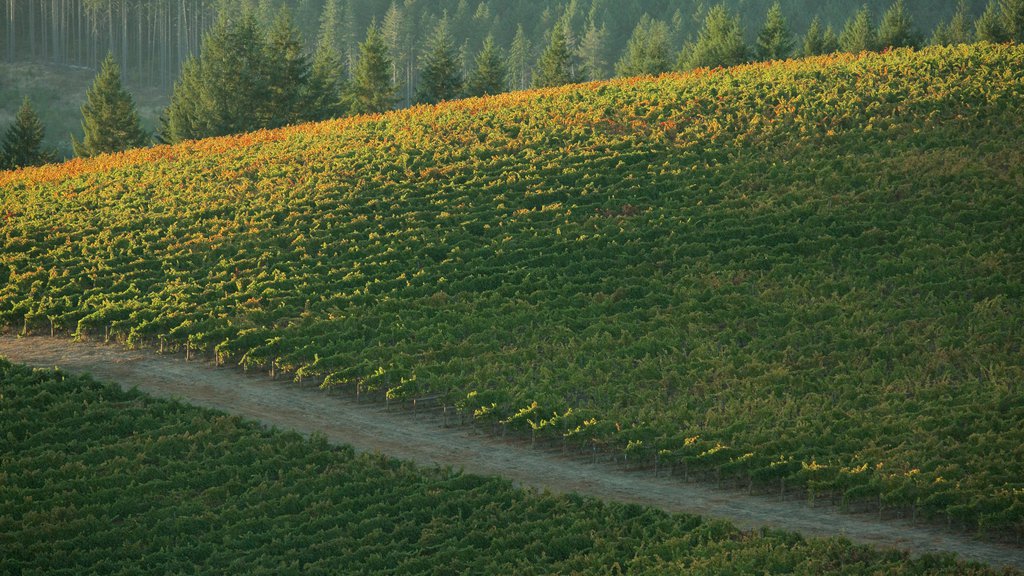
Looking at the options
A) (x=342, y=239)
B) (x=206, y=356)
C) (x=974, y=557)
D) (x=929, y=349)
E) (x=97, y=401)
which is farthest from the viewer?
(x=342, y=239)

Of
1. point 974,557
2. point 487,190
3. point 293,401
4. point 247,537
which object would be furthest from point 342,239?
point 974,557

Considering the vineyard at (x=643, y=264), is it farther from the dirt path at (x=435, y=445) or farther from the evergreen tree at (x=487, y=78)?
the evergreen tree at (x=487, y=78)

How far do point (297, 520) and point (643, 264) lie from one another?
59.7ft

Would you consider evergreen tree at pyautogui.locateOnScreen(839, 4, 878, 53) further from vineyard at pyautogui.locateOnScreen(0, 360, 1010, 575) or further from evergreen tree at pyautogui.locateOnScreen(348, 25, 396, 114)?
vineyard at pyautogui.locateOnScreen(0, 360, 1010, 575)

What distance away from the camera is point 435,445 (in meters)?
26.8

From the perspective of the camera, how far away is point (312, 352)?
103ft

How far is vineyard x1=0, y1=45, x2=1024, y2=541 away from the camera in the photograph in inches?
1049

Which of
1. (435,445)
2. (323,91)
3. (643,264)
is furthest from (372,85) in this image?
(435,445)

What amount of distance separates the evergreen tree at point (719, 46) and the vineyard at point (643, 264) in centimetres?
1243

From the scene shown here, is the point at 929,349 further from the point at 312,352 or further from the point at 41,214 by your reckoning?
the point at 41,214

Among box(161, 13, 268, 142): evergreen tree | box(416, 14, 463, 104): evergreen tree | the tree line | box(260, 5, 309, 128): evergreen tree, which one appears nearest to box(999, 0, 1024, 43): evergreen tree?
the tree line

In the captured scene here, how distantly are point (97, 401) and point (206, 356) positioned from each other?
16.7 feet

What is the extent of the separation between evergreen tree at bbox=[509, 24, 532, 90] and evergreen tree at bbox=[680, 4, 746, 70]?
32.7m

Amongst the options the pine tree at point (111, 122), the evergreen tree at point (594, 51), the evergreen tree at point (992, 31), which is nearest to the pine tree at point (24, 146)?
the pine tree at point (111, 122)
